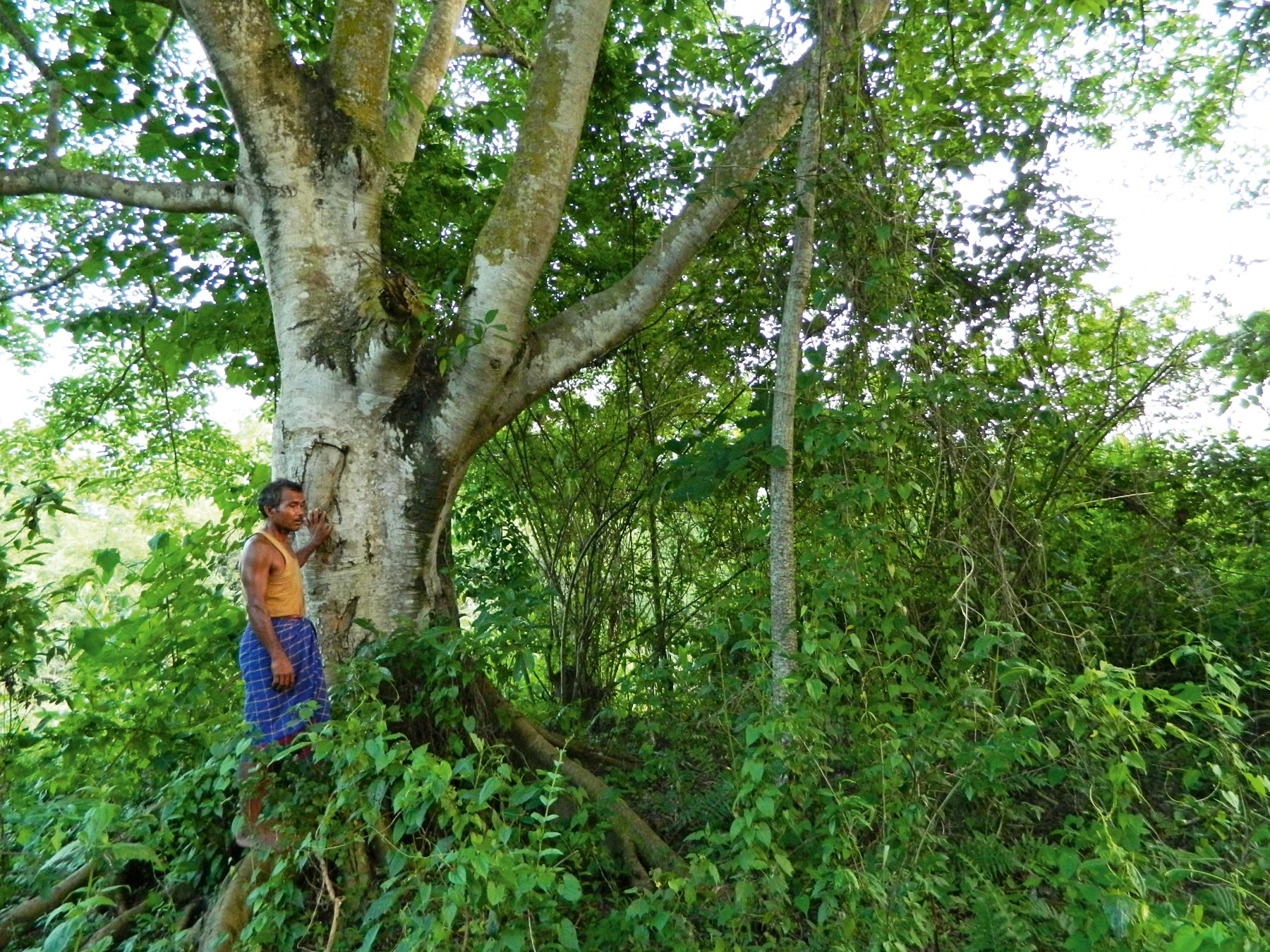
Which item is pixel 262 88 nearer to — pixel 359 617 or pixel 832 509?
pixel 359 617

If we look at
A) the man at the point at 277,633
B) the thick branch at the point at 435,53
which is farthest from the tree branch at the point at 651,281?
the thick branch at the point at 435,53

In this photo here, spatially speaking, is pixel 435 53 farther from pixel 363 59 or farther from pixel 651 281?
pixel 651 281

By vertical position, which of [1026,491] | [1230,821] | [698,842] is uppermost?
[1026,491]

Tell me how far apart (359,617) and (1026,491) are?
365cm

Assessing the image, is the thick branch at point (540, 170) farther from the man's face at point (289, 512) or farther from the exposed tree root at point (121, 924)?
the exposed tree root at point (121, 924)

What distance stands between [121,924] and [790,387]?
11.6 feet

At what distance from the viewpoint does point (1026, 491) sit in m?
4.64

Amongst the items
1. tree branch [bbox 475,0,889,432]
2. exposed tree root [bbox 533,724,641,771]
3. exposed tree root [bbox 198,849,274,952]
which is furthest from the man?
exposed tree root [bbox 533,724,641,771]

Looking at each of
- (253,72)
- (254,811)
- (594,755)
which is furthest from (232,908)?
(253,72)

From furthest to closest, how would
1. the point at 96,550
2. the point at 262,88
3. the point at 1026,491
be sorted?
the point at 1026,491 < the point at 262,88 < the point at 96,550

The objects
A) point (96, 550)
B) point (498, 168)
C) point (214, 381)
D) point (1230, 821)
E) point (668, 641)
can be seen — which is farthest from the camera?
point (214, 381)

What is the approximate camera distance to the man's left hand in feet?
12.7

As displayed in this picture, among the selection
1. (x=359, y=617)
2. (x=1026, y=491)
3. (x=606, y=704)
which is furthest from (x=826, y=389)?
(x=606, y=704)

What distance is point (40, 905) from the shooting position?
328 centimetres
